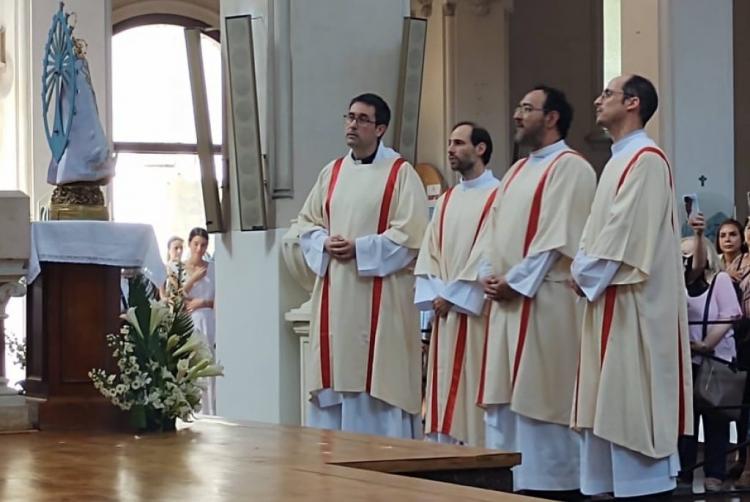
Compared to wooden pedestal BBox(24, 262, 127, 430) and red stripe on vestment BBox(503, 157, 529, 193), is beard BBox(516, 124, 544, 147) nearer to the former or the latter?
red stripe on vestment BBox(503, 157, 529, 193)

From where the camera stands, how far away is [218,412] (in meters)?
9.23

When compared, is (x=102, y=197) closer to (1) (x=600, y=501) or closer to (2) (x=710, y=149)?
(1) (x=600, y=501)

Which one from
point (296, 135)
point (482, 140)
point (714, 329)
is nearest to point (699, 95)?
point (714, 329)

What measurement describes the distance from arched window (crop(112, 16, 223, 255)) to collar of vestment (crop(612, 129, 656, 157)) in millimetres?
11717

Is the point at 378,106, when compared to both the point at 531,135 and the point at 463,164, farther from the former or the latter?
the point at 531,135

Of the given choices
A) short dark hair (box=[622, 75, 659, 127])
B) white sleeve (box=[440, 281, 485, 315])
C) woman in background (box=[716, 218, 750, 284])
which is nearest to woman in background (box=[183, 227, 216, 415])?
woman in background (box=[716, 218, 750, 284])

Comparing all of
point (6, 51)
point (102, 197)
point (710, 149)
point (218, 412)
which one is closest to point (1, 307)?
point (102, 197)

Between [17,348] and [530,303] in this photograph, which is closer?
[17,348]

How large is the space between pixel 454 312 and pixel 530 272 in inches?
22.5

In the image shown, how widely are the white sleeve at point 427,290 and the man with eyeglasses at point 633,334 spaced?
2.86ft

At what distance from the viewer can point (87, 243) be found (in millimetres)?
5734

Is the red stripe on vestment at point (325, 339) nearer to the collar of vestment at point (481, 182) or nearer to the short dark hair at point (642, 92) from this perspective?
the collar of vestment at point (481, 182)

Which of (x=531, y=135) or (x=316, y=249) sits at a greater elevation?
(x=531, y=135)

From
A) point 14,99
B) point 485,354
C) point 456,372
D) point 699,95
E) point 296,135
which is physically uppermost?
point 14,99
